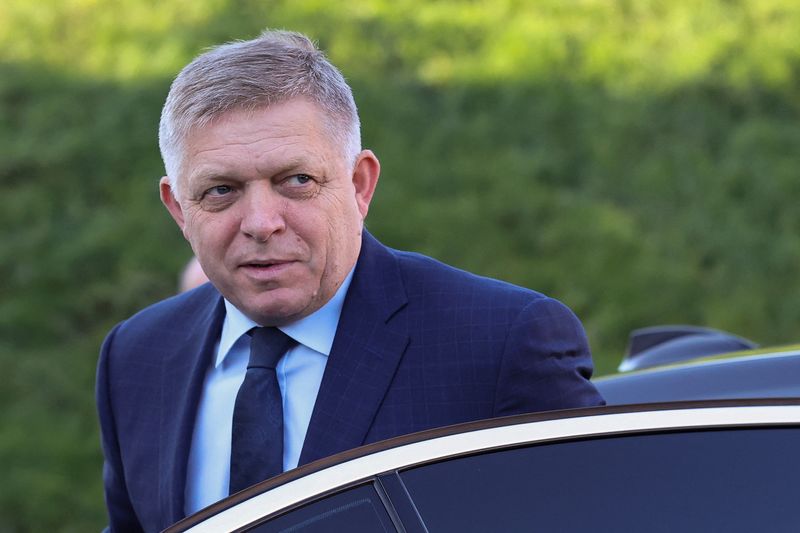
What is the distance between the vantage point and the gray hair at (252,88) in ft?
6.51

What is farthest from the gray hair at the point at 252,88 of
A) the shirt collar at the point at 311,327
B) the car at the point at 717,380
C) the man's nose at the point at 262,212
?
the car at the point at 717,380

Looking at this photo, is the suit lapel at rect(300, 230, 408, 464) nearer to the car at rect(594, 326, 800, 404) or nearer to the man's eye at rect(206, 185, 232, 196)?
the man's eye at rect(206, 185, 232, 196)

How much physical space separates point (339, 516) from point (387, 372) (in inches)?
21.3

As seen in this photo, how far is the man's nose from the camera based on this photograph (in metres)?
1.97

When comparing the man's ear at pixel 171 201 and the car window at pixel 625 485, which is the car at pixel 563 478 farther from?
the man's ear at pixel 171 201

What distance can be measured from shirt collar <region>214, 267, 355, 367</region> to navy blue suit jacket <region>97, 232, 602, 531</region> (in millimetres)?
32

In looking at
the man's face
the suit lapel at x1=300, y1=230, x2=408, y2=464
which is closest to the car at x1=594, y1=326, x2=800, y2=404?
the suit lapel at x1=300, y1=230, x2=408, y2=464

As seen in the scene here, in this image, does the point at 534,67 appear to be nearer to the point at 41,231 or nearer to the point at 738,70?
the point at 738,70

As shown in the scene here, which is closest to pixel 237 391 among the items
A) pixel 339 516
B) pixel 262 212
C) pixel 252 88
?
pixel 262 212

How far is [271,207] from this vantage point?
1.98m

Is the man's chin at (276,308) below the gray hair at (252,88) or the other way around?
below

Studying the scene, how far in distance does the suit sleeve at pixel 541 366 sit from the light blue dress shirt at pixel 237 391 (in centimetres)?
36

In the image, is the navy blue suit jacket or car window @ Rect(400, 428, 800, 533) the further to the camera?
the navy blue suit jacket

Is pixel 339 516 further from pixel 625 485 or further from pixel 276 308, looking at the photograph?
pixel 276 308
